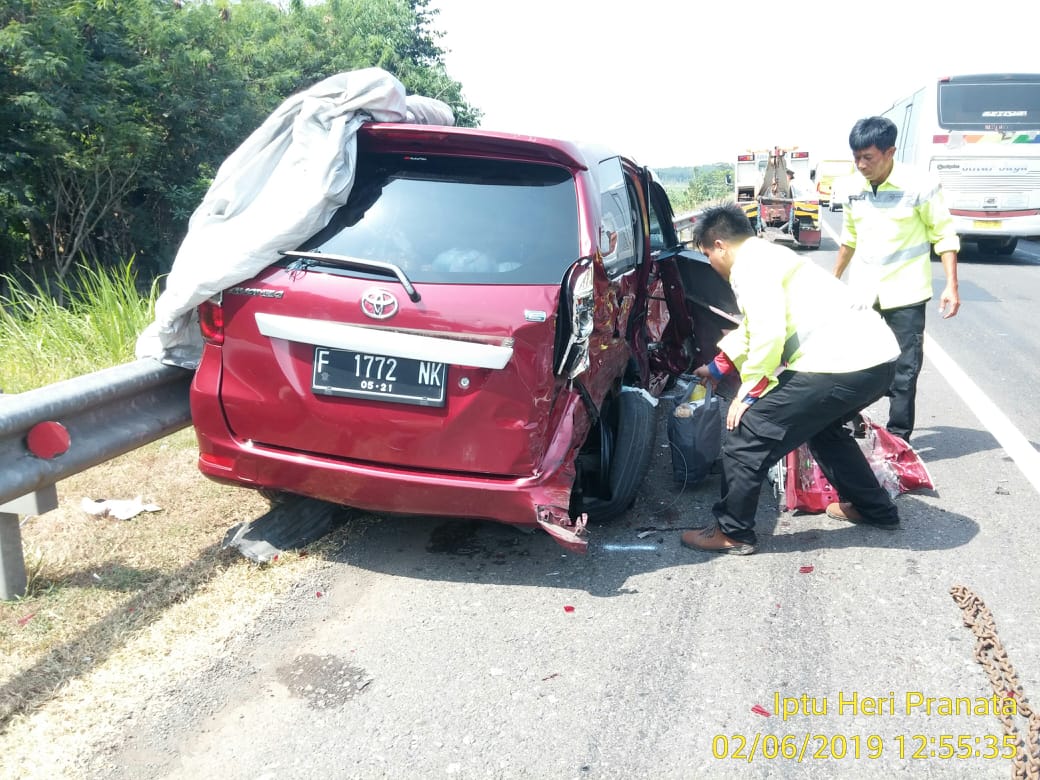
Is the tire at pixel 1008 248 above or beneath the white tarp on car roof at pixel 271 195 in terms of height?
beneath

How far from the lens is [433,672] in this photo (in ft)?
10.5

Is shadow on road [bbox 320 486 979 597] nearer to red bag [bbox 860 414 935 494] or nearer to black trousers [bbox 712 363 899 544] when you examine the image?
red bag [bbox 860 414 935 494]

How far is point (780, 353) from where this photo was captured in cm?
388

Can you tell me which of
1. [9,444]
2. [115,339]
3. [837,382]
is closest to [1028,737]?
[837,382]

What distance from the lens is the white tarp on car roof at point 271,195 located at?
3625 mm

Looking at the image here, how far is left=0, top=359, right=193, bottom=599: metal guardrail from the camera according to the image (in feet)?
10.7

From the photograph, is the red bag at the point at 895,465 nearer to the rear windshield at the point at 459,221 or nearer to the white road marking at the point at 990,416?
the white road marking at the point at 990,416

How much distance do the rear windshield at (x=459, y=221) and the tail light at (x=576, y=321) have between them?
0.22 ft

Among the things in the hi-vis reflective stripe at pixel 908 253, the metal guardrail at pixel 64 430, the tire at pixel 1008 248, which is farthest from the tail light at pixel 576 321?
the tire at pixel 1008 248

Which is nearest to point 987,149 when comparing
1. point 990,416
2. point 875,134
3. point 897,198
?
point 990,416

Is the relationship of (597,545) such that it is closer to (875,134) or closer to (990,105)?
(875,134)

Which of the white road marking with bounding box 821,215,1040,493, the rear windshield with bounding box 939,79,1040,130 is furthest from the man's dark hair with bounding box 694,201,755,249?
the rear windshield with bounding box 939,79,1040,130

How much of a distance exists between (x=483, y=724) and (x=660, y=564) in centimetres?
146

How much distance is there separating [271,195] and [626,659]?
2.41 metres
